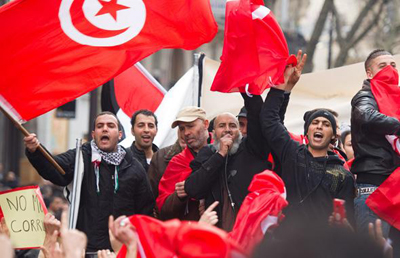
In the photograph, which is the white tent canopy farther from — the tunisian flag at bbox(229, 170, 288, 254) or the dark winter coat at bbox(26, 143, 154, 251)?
the tunisian flag at bbox(229, 170, 288, 254)

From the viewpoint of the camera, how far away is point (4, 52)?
693 cm

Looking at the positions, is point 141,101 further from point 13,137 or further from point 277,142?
point 13,137

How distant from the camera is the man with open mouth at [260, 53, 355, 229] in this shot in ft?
20.1

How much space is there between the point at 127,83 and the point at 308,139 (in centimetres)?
393

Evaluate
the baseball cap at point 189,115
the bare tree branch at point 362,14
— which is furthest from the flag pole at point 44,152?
the bare tree branch at point 362,14

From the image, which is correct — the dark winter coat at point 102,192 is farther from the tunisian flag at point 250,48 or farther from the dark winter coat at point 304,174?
the dark winter coat at point 304,174

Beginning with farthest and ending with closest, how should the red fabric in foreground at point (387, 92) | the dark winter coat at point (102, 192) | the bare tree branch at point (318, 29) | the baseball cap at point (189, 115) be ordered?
the bare tree branch at point (318, 29), the baseball cap at point (189, 115), the dark winter coat at point (102, 192), the red fabric in foreground at point (387, 92)

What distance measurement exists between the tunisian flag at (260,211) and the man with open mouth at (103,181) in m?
1.67

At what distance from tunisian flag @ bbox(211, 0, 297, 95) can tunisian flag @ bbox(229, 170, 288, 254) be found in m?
1.08

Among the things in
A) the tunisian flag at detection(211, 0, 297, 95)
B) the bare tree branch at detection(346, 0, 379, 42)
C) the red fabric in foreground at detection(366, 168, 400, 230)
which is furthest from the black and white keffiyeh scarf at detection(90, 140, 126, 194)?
the bare tree branch at detection(346, 0, 379, 42)

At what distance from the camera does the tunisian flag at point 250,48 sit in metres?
6.50

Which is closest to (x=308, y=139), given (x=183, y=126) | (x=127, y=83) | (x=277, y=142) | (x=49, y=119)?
(x=277, y=142)

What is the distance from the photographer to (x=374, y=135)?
6.42 m

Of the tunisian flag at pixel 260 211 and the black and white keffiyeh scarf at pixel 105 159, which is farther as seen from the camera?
the black and white keffiyeh scarf at pixel 105 159
